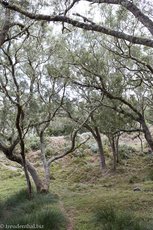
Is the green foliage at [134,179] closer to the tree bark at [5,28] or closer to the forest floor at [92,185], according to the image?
the forest floor at [92,185]

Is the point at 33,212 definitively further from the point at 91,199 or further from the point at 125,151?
the point at 125,151


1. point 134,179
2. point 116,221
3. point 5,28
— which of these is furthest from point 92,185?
point 5,28

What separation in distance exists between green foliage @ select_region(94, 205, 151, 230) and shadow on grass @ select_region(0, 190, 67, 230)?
96 cm

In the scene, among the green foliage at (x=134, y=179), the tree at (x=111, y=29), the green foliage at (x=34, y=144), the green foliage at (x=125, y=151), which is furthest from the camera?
the green foliage at (x=34, y=144)

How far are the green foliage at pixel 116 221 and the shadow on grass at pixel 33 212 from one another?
3.15 feet

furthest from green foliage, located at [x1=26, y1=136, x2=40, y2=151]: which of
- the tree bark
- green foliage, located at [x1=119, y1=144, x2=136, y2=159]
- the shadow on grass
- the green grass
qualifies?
the tree bark

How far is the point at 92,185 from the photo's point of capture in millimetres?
17938

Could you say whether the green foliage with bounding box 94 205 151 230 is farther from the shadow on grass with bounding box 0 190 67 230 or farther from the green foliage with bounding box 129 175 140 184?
the green foliage with bounding box 129 175 140 184

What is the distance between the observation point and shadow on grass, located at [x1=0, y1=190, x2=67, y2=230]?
8.14 meters

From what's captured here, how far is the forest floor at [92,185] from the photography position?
10359 millimetres

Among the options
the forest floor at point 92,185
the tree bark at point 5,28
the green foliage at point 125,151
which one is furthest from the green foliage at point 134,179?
the tree bark at point 5,28

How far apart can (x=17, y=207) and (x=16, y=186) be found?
6866 millimetres

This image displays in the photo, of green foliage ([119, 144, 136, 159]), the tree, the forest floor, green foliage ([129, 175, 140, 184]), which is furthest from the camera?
green foliage ([119, 144, 136, 159])

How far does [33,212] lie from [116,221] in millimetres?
2697
